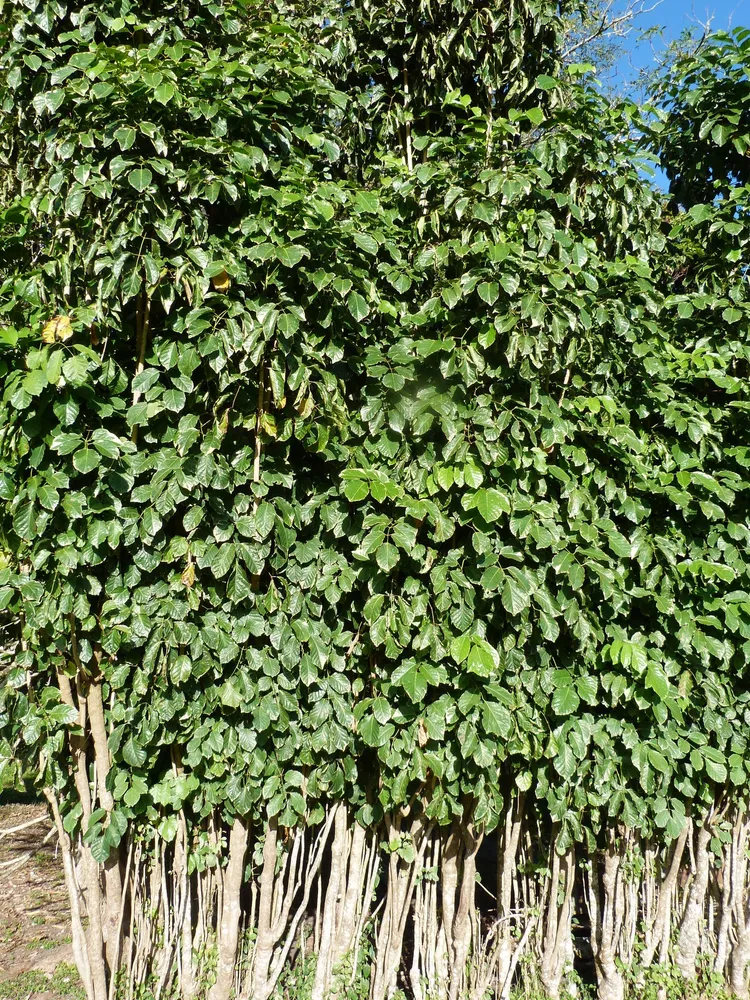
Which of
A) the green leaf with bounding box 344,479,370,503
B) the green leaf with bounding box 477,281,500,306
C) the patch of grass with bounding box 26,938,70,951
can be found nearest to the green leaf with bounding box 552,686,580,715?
the green leaf with bounding box 344,479,370,503

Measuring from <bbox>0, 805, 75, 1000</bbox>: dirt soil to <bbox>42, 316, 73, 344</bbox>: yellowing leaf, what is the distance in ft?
5.70

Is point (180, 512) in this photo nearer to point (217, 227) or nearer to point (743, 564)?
point (217, 227)

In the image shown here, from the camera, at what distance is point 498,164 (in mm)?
2412

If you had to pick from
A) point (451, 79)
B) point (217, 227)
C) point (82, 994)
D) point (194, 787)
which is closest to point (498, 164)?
point (451, 79)

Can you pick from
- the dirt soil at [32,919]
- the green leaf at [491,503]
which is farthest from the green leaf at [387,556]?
the dirt soil at [32,919]

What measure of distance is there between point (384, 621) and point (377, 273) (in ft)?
3.84

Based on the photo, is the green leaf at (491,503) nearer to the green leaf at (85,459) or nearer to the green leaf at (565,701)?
the green leaf at (565,701)

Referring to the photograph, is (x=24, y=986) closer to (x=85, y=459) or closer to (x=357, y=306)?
(x=85, y=459)

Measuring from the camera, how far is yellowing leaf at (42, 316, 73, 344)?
204cm

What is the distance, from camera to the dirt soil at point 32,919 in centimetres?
300

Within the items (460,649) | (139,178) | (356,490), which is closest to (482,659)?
(460,649)

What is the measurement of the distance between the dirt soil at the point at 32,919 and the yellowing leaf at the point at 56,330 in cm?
174

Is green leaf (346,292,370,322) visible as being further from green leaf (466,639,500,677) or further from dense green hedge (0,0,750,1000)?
green leaf (466,639,500,677)

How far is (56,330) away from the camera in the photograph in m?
2.05
